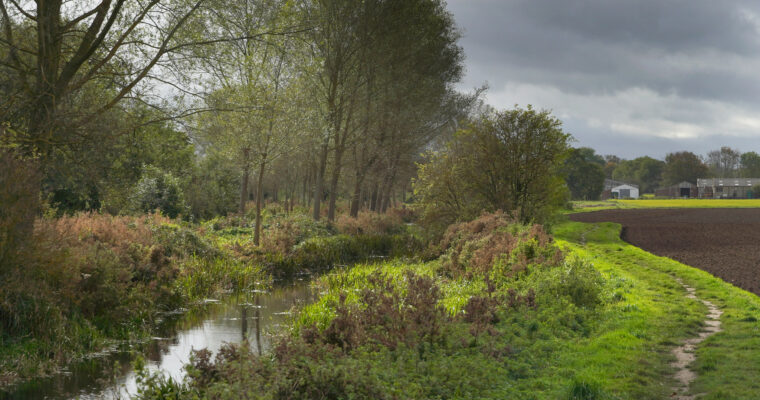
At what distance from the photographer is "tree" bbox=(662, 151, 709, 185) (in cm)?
13800

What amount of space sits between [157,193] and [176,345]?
18.8 metres

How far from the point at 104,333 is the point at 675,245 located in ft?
85.7

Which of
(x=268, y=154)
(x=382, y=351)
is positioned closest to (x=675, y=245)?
(x=268, y=154)

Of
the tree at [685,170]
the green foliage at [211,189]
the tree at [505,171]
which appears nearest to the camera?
the tree at [505,171]

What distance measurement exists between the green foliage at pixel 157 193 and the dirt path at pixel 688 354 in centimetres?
2317

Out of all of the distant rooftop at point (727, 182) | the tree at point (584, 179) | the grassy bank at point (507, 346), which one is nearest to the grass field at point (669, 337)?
the grassy bank at point (507, 346)

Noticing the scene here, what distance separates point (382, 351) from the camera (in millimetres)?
8102

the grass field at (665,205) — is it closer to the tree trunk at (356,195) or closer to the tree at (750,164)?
the tree trunk at (356,195)

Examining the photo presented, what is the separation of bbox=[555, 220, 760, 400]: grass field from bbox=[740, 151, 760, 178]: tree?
15321cm

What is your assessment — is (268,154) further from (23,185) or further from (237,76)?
(23,185)

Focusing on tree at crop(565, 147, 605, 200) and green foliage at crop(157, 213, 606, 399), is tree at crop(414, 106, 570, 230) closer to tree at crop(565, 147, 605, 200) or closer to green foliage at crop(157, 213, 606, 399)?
green foliage at crop(157, 213, 606, 399)

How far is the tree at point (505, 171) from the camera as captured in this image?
2630 cm

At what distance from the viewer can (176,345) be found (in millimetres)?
11469

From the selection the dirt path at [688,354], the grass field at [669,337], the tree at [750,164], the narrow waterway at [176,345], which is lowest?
the narrow waterway at [176,345]
